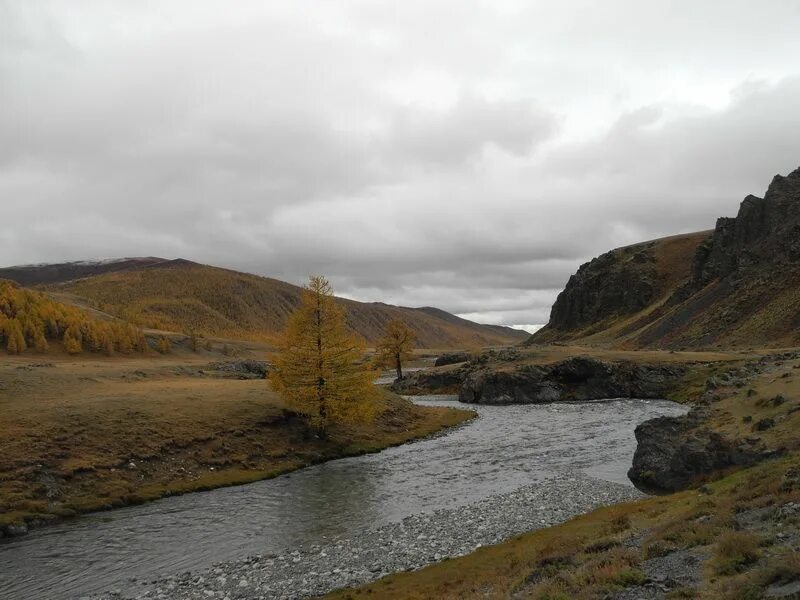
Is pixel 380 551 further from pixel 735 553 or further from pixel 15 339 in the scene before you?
pixel 15 339

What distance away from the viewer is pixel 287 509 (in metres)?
35.6

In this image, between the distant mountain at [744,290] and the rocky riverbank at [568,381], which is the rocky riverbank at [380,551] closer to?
the rocky riverbank at [568,381]

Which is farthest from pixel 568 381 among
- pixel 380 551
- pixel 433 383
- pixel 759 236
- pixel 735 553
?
pixel 759 236

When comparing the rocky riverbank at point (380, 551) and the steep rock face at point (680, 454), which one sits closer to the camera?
the rocky riverbank at point (380, 551)

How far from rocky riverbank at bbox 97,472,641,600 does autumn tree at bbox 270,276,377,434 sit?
24.0m

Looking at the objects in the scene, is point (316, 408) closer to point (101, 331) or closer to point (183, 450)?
point (183, 450)

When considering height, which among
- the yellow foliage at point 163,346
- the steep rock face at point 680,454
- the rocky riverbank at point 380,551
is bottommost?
the rocky riverbank at point 380,551

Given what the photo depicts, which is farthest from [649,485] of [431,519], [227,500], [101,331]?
[101,331]

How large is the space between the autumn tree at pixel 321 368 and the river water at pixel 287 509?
20.4ft

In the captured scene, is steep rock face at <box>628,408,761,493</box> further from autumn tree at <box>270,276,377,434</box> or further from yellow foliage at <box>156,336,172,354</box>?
yellow foliage at <box>156,336,172,354</box>

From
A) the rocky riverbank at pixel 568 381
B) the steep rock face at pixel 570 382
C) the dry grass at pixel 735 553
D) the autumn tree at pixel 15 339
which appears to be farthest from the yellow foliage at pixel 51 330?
the dry grass at pixel 735 553

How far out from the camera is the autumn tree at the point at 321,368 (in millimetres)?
55094

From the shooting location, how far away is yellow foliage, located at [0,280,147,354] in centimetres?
14562

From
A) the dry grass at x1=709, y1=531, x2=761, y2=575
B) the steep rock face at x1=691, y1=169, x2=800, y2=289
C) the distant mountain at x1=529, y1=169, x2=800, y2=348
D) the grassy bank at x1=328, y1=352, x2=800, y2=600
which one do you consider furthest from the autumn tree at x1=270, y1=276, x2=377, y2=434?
the steep rock face at x1=691, y1=169, x2=800, y2=289
